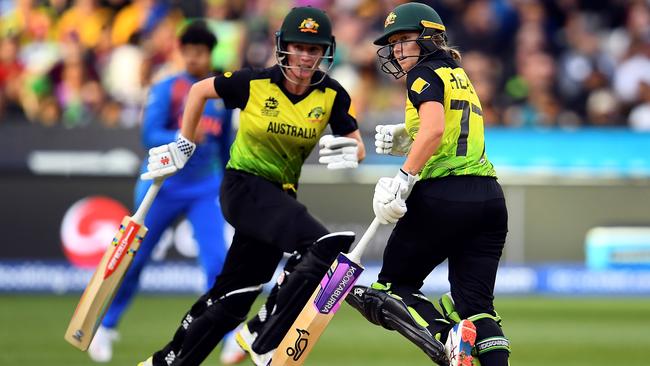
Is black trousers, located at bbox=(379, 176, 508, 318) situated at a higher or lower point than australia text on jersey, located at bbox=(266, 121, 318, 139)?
lower

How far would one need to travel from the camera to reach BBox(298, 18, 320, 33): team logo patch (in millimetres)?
6074

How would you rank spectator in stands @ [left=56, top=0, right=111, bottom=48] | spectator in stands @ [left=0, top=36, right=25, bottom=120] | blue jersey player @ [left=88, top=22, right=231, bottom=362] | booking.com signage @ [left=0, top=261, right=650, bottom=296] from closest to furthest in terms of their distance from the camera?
blue jersey player @ [left=88, top=22, right=231, bottom=362]
booking.com signage @ [left=0, top=261, right=650, bottom=296]
spectator in stands @ [left=0, top=36, right=25, bottom=120]
spectator in stands @ [left=56, top=0, right=111, bottom=48]

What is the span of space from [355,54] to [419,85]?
8273mm

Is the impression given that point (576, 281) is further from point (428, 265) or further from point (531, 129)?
point (428, 265)

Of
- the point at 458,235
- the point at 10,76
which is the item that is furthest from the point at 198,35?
the point at 10,76

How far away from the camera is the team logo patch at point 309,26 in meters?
6.07

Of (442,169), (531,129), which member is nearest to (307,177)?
(531,129)

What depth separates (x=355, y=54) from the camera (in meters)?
13.6

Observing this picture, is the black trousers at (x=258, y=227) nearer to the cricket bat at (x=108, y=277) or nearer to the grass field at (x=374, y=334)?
the cricket bat at (x=108, y=277)

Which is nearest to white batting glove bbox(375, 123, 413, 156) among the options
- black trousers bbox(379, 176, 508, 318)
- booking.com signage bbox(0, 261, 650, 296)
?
black trousers bbox(379, 176, 508, 318)

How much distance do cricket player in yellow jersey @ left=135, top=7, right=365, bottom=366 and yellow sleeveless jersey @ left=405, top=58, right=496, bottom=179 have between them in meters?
0.56

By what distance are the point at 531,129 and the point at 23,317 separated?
5.12 m

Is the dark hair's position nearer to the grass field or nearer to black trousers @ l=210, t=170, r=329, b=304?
black trousers @ l=210, t=170, r=329, b=304

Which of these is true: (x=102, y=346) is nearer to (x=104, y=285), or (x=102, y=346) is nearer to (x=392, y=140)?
(x=104, y=285)
